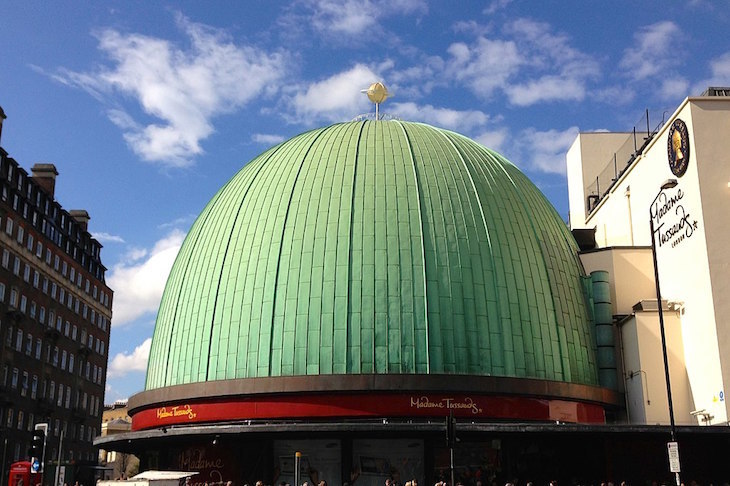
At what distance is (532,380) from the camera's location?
2711cm

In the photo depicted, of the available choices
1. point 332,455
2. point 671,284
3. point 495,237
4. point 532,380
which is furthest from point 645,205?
point 332,455

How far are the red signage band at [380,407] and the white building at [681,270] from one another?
13.0 feet

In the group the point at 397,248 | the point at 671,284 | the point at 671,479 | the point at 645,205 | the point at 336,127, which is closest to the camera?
the point at 671,479

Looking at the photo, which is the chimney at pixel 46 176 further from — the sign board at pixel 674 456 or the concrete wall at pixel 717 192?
the sign board at pixel 674 456

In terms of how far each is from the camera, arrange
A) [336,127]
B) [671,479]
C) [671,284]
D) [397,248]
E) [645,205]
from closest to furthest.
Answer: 1. [671,479]
2. [397,248]
3. [671,284]
4. [645,205]
5. [336,127]

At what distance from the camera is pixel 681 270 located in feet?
95.9

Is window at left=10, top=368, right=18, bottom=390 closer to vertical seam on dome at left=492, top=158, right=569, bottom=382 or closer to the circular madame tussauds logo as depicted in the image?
vertical seam on dome at left=492, top=158, right=569, bottom=382

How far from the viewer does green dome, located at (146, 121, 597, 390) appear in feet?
89.2

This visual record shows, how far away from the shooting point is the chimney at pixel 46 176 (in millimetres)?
66938

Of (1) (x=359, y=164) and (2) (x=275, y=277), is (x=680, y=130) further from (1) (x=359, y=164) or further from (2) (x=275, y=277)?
(2) (x=275, y=277)

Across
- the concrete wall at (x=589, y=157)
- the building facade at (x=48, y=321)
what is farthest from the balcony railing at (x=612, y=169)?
the building facade at (x=48, y=321)

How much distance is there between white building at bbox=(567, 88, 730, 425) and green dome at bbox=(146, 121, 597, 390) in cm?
196

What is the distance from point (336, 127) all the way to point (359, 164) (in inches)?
179

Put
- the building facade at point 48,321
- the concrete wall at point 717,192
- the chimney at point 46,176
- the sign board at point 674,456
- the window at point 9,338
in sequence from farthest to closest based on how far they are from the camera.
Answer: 1. the chimney at point 46,176
2. the building facade at point 48,321
3. the window at point 9,338
4. the concrete wall at point 717,192
5. the sign board at point 674,456
